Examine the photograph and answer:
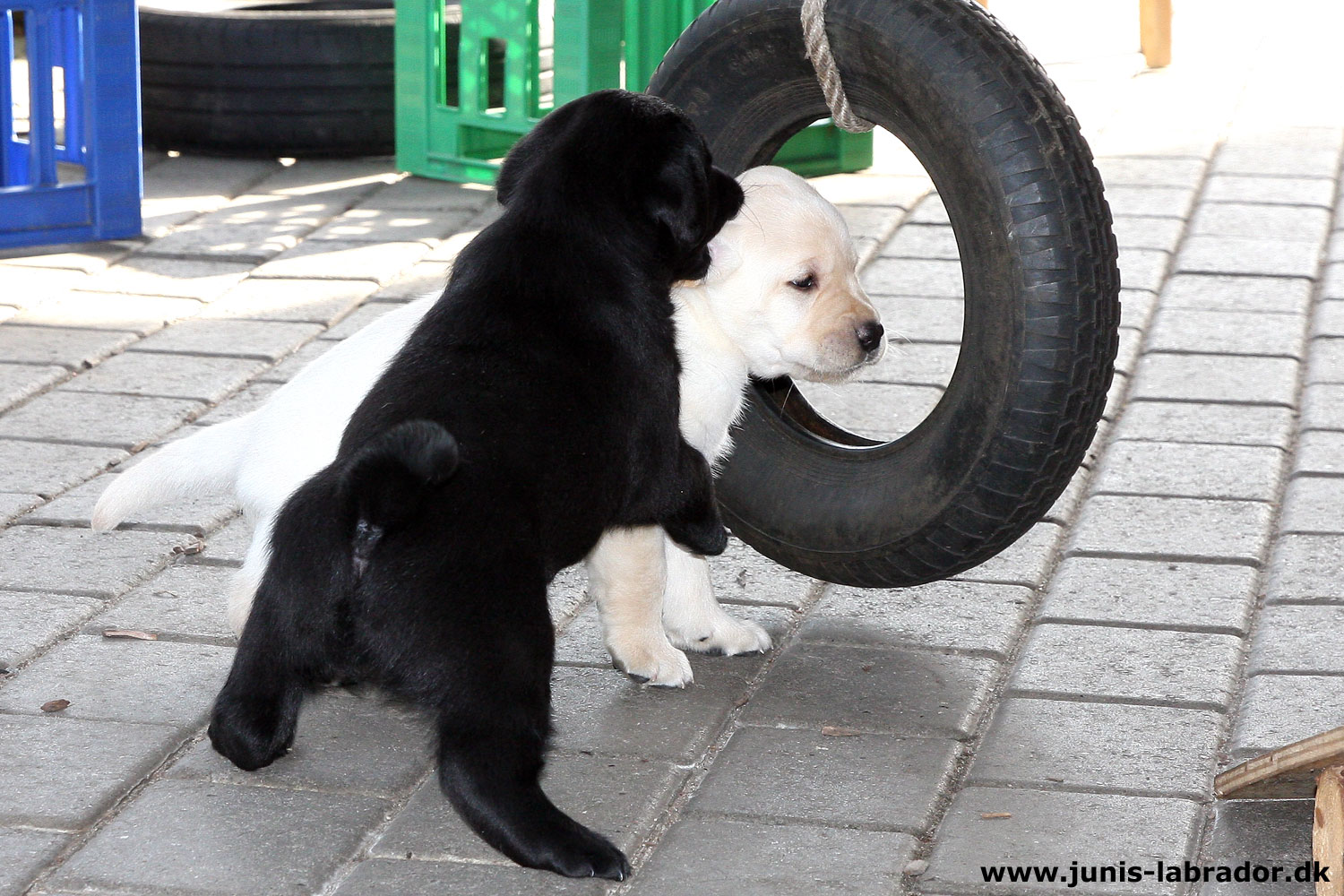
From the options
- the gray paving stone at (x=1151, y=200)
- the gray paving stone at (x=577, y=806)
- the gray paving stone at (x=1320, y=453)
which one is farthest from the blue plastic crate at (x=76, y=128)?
the gray paving stone at (x=1320, y=453)

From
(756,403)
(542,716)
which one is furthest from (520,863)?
(756,403)

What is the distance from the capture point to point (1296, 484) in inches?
161

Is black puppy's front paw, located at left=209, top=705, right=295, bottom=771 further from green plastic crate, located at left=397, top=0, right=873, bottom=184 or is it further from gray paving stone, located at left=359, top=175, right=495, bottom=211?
green plastic crate, located at left=397, top=0, right=873, bottom=184

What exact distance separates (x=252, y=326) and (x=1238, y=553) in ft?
9.78

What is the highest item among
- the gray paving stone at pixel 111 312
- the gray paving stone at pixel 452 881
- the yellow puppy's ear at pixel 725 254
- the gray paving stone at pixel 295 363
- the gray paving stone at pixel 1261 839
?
the yellow puppy's ear at pixel 725 254

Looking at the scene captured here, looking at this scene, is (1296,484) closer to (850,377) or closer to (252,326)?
(850,377)

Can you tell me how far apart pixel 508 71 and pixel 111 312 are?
6.61 feet

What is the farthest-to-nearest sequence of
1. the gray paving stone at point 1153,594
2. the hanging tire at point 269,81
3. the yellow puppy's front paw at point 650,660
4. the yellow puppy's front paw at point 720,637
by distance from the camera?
the hanging tire at point 269,81
the gray paving stone at point 1153,594
the yellow puppy's front paw at point 720,637
the yellow puppy's front paw at point 650,660

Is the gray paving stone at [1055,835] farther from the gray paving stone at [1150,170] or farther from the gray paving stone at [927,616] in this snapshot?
the gray paving stone at [1150,170]

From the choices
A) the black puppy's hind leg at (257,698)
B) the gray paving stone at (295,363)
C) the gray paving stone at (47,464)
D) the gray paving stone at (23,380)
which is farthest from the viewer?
the gray paving stone at (295,363)

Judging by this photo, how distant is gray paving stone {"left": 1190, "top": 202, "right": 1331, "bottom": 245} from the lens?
612cm

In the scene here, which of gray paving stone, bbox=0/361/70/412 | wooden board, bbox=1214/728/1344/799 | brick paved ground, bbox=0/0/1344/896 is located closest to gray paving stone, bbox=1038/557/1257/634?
brick paved ground, bbox=0/0/1344/896

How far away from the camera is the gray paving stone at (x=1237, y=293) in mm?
5379

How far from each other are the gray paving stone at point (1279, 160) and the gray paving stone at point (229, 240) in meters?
3.73
